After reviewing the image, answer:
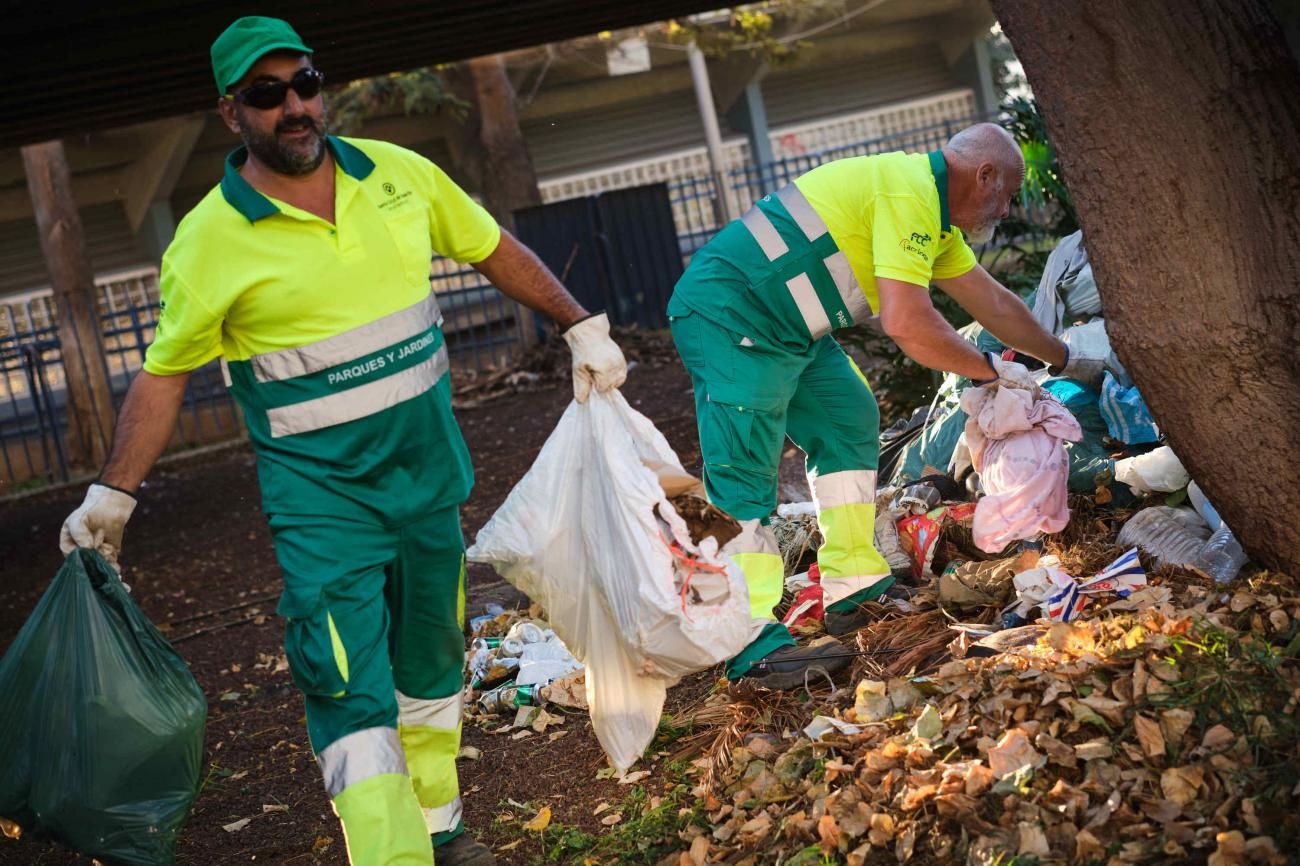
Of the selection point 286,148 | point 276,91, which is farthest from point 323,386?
point 276,91

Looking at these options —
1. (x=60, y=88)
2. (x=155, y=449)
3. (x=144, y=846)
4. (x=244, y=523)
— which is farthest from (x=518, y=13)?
(x=144, y=846)

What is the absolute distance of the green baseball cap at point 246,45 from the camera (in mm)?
3180

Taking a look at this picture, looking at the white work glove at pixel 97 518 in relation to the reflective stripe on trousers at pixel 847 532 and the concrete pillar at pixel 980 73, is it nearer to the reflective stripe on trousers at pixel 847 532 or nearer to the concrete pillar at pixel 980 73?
the reflective stripe on trousers at pixel 847 532

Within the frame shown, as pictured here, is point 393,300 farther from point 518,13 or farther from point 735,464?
point 518,13

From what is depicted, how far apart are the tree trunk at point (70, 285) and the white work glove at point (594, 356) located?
39.9ft

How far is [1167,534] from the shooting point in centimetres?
419

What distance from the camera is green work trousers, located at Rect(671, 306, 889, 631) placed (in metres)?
4.26

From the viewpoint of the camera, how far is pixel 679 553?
11.8ft

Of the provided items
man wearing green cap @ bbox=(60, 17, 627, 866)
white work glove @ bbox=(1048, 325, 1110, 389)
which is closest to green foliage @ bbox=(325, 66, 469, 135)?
white work glove @ bbox=(1048, 325, 1110, 389)

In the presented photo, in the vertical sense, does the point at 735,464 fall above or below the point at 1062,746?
above

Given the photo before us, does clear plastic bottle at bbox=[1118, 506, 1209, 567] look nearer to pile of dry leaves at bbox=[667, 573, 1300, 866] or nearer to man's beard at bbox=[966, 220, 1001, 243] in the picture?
pile of dry leaves at bbox=[667, 573, 1300, 866]

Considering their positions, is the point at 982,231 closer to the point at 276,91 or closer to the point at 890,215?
the point at 890,215

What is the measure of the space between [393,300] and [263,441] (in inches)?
17.4

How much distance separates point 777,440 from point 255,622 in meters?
3.64
